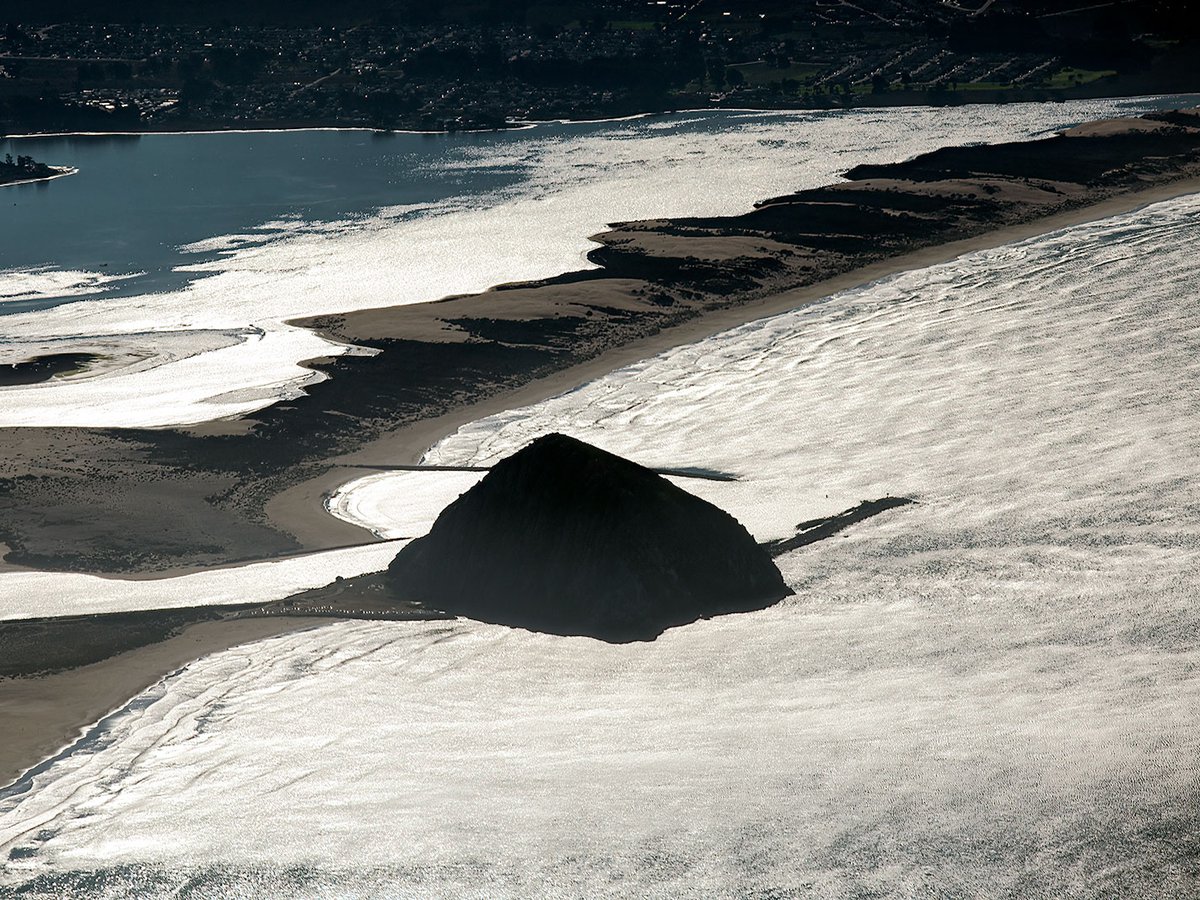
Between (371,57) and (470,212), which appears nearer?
(470,212)

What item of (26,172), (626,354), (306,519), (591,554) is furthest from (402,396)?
(26,172)

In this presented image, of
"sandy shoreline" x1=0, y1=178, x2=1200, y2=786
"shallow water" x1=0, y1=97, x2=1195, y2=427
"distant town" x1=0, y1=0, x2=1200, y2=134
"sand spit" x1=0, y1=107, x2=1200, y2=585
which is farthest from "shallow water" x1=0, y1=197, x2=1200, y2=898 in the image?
"distant town" x1=0, y1=0, x2=1200, y2=134

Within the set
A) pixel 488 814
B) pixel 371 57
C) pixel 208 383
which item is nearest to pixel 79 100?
pixel 371 57

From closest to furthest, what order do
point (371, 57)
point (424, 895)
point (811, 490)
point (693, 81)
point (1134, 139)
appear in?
point (424, 895)
point (811, 490)
point (1134, 139)
point (693, 81)
point (371, 57)

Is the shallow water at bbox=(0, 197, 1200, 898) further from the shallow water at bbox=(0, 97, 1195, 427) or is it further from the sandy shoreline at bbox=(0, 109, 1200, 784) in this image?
the shallow water at bbox=(0, 97, 1195, 427)

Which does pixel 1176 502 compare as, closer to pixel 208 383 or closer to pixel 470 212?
pixel 208 383

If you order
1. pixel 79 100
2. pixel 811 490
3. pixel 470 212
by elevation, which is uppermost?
A: pixel 79 100
